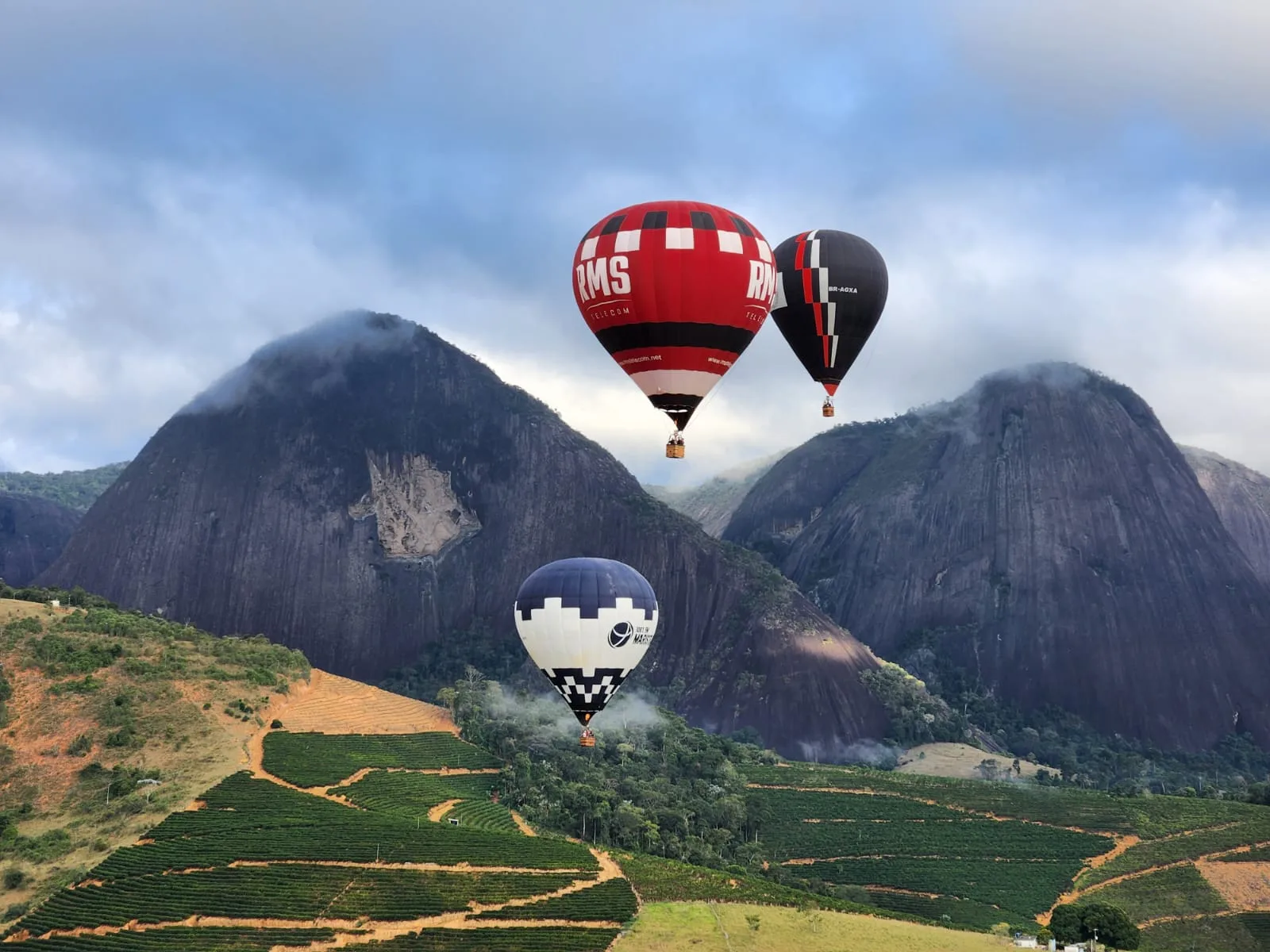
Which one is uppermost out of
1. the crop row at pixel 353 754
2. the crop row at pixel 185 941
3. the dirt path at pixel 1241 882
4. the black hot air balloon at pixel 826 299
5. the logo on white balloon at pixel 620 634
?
the black hot air balloon at pixel 826 299

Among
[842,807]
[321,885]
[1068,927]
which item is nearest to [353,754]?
[321,885]

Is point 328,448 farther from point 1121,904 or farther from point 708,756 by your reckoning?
point 1121,904

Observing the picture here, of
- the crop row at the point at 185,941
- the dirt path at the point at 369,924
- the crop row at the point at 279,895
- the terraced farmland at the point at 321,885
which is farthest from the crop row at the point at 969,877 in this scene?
the crop row at the point at 185,941

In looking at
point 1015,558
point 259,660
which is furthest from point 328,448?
point 1015,558

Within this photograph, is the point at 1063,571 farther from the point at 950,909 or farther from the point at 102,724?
the point at 102,724

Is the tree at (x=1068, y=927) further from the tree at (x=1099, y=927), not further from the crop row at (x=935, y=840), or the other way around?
the crop row at (x=935, y=840)

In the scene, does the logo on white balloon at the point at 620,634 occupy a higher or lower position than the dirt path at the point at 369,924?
higher

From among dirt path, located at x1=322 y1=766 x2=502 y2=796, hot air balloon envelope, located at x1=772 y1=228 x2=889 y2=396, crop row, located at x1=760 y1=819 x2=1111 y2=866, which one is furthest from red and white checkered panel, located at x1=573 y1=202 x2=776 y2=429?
crop row, located at x1=760 y1=819 x2=1111 y2=866
